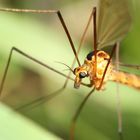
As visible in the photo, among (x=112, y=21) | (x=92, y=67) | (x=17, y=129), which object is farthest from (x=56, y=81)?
(x=17, y=129)

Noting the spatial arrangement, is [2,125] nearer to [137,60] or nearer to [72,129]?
[72,129]

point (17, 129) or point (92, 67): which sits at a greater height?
point (92, 67)

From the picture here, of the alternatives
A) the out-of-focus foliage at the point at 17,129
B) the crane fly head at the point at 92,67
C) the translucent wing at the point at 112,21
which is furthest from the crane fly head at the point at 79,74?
the out-of-focus foliage at the point at 17,129

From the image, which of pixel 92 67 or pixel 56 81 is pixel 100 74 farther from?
pixel 56 81

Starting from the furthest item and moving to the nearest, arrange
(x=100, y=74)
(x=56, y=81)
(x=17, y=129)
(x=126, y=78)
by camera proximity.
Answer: (x=56, y=81)
(x=126, y=78)
(x=100, y=74)
(x=17, y=129)

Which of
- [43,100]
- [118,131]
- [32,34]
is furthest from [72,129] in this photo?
[32,34]

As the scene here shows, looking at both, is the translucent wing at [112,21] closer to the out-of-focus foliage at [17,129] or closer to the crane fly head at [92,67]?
the crane fly head at [92,67]

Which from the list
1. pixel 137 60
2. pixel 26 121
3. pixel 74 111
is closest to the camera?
pixel 26 121
